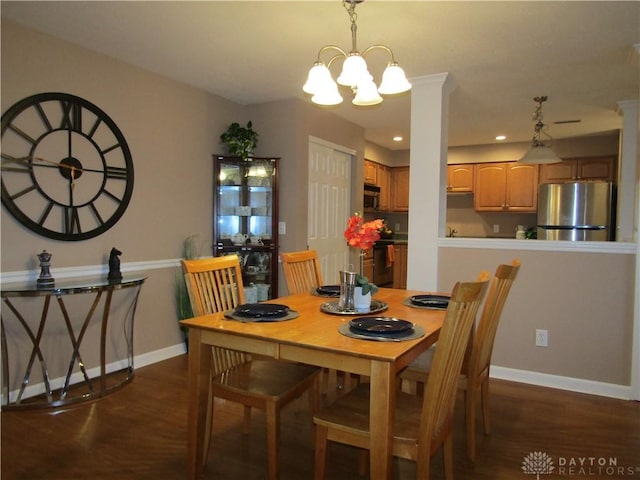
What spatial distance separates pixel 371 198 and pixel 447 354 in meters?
5.27

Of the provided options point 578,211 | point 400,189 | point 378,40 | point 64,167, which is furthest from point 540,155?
point 64,167

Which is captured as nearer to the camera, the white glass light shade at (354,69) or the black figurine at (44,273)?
the white glass light shade at (354,69)

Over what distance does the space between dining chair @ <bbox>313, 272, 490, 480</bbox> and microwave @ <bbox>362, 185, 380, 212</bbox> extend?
15.5 ft

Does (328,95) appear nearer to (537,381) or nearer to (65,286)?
(65,286)

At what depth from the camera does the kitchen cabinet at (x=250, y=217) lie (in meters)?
4.27

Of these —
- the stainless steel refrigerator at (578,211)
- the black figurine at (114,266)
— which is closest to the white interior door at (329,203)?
the black figurine at (114,266)

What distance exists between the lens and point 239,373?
Result: 2156 mm

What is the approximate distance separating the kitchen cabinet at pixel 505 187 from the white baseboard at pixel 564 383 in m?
3.77

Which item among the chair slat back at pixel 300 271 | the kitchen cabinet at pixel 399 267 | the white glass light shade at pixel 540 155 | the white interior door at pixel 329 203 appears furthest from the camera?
the kitchen cabinet at pixel 399 267

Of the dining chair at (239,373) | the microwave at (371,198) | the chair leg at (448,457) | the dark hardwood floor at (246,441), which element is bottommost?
the dark hardwood floor at (246,441)

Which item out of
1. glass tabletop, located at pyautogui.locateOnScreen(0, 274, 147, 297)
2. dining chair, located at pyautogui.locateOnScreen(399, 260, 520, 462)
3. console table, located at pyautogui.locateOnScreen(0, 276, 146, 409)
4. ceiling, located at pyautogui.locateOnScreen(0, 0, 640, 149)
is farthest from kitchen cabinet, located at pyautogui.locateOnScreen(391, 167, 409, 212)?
dining chair, located at pyautogui.locateOnScreen(399, 260, 520, 462)

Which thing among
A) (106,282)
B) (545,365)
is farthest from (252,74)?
(545,365)

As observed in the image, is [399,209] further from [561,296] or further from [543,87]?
[561,296]

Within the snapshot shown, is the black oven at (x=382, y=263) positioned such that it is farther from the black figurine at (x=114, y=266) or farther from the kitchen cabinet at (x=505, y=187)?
the black figurine at (x=114, y=266)
